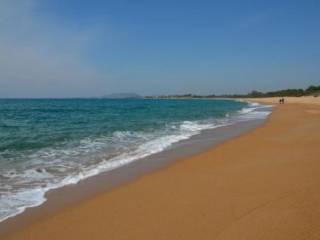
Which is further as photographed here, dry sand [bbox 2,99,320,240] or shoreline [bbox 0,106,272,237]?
shoreline [bbox 0,106,272,237]

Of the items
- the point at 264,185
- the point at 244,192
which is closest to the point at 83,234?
the point at 244,192

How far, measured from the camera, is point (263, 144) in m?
12.1

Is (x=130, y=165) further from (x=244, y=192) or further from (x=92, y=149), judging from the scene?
(x=244, y=192)

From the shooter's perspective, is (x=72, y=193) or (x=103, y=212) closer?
(x=103, y=212)

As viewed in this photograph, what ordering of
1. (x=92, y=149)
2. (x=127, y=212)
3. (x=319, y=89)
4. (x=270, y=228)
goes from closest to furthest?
1. (x=270, y=228)
2. (x=127, y=212)
3. (x=92, y=149)
4. (x=319, y=89)

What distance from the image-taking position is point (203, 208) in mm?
4938

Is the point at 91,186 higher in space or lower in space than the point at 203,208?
lower

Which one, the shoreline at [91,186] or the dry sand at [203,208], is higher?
the dry sand at [203,208]

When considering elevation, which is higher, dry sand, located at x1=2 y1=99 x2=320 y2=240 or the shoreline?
dry sand, located at x1=2 y1=99 x2=320 y2=240

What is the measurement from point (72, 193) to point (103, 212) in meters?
1.54

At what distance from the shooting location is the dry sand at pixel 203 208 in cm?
411

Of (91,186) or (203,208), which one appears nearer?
(203,208)

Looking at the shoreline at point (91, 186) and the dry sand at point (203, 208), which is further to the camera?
the shoreline at point (91, 186)

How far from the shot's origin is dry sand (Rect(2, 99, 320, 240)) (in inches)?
162
